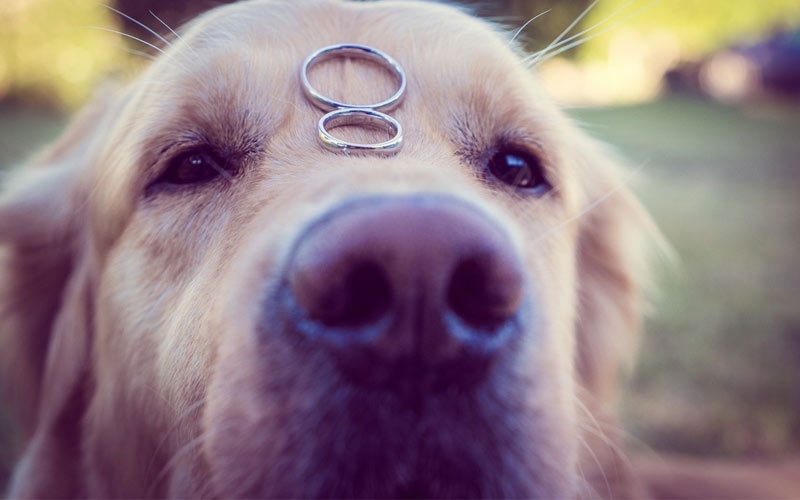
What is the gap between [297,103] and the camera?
6.16 feet

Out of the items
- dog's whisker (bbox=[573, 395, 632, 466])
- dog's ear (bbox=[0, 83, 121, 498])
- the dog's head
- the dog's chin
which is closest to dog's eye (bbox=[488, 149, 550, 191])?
the dog's head

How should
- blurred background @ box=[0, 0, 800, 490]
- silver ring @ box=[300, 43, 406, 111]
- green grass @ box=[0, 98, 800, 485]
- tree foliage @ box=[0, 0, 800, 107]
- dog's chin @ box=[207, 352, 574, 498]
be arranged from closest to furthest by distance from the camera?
dog's chin @ box=[207, 352, 574, 498], silver ring @ box=[300, 43, 406, 111], tree foliage @ box=[0, 0, 800, 107], blurred background @ box=[0, 0, 800, 490], green grass @ box=[0, 98, 800, 485]

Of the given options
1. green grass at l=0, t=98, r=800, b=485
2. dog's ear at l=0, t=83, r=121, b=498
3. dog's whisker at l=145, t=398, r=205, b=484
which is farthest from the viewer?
green grass at l=0, t=98, r=800, b=485

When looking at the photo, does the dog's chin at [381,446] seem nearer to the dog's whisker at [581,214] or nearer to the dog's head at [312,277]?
the dog's head at [312,277]

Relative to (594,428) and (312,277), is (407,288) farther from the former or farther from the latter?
(594,428)

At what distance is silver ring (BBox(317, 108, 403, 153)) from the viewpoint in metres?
1.71

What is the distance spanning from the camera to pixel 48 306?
9.25ft

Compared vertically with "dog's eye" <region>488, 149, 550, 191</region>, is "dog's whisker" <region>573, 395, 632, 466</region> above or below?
below

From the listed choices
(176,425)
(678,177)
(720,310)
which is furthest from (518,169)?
(678,177)

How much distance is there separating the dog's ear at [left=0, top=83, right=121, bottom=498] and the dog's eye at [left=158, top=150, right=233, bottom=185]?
0.70m

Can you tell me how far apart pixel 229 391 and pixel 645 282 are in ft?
8.49

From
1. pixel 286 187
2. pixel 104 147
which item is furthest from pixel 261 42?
pixel 104 147

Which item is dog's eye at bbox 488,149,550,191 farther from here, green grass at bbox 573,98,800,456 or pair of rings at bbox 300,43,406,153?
green grass at bbox 573,98,800,456

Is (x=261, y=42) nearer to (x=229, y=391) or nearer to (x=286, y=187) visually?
(x=286, y=187)
